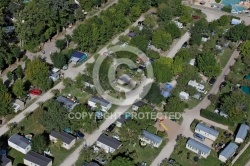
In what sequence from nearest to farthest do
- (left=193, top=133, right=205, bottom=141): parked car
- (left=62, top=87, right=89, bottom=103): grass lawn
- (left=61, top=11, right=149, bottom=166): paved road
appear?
(left=61, top=11, right=149, bottom=166): paved road, (left=193, top=133, right=205, bottom=141): parked car, (left=62, top=87, right=89, bottom=103): grass lawn

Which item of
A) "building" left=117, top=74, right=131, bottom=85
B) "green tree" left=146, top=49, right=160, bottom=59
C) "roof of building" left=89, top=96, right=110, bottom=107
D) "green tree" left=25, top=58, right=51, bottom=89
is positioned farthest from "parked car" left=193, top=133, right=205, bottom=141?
"green tree" left=25, top=58, right=51, bottom=89

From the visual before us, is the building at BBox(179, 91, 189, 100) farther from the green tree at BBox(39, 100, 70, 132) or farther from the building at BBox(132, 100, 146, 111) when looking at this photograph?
the green tree at BBox(39, 100, 70, 132)

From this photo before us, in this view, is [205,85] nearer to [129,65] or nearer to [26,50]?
[129,65]

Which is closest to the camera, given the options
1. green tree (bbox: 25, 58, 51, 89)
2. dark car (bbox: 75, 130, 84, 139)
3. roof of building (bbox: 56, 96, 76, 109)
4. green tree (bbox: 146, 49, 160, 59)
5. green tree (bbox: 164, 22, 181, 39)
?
dark car (bbox: 75, 130, 84, 139)

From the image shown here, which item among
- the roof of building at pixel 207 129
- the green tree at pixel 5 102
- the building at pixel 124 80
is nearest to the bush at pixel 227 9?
the building at pixel 124 80

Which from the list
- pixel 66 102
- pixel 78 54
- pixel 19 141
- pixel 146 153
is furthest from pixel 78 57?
pixel 146 153

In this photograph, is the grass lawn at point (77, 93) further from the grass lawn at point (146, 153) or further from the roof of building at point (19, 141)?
the grass lawn at point (146, 153)

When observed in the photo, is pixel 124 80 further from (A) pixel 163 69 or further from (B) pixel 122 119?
(B) pixel 122 119
